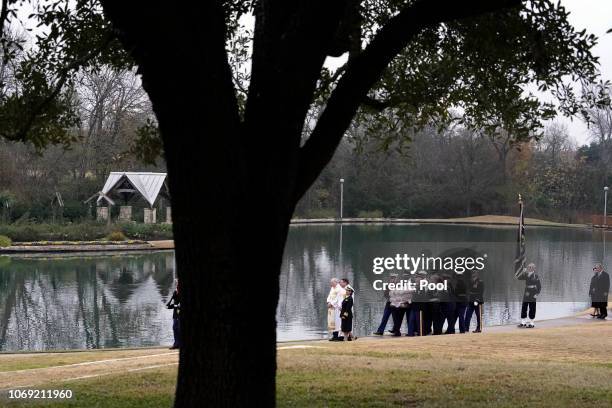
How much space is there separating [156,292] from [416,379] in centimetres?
1736

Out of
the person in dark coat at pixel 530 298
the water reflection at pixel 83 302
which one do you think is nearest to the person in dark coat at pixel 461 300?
the person in dark coat at pixel 530 298

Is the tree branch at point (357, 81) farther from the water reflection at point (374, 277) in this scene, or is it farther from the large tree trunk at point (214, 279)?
the water reflection at point (374, 277)

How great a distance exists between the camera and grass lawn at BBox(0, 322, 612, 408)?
7301 millimetres

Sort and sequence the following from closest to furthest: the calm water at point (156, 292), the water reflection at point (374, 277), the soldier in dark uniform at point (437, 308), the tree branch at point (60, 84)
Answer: the tree branch at point (60, 84) < the soldier in dark uniform at point (437, 308) < the calm water at point (156, 292) < the water reflection at point (374, 277)

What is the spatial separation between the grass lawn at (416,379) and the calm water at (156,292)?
5.57 meters

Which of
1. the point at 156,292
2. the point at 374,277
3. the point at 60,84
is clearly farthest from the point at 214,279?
the point at 374,277

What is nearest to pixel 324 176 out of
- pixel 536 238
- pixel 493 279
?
pixel 536 238

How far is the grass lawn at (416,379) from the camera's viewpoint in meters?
7.30

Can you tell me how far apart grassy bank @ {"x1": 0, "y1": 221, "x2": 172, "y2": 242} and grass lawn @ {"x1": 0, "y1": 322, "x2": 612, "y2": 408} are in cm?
2802

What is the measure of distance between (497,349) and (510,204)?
56099 mm

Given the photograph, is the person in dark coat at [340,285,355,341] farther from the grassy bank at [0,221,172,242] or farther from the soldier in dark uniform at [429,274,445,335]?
the grassy bank at [0,221,172,242]

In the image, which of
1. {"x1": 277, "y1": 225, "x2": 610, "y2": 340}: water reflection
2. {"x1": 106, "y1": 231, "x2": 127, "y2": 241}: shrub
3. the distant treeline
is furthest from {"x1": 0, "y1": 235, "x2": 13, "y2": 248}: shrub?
the distant treeline

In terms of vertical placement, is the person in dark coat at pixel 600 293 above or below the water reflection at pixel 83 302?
above

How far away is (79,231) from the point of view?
4050 cm
